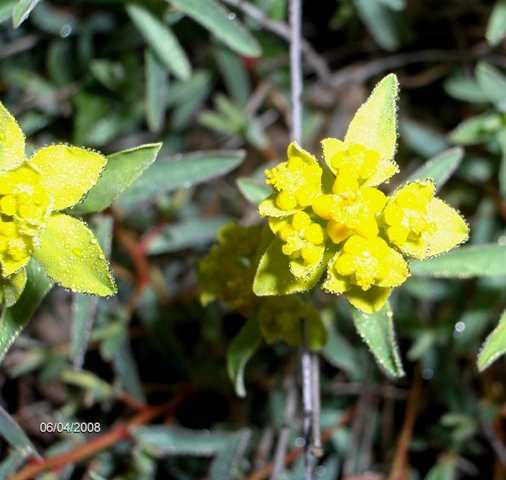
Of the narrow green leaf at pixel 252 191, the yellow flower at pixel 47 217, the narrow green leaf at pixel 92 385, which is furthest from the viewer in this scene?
the narrow green leaf at pixel 92 385

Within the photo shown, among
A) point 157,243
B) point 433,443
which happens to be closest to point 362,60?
point 157,243

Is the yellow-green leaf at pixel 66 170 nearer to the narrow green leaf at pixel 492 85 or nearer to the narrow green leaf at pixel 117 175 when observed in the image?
the narrow green leaf at pixel 117 175

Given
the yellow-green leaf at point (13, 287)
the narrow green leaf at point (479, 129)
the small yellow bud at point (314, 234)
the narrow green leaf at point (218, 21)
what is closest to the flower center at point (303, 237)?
the small yellow bud at point (314, 234)

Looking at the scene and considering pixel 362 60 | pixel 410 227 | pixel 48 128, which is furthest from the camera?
pixel 362 60

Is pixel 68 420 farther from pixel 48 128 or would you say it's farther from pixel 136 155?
pixel 136 155

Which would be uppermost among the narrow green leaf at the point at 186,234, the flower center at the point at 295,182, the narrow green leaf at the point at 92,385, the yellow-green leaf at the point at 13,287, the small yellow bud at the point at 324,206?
the flower center at the point at 295,182

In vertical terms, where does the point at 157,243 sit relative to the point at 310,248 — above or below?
below

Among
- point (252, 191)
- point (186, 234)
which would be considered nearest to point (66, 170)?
point (252, 191)
